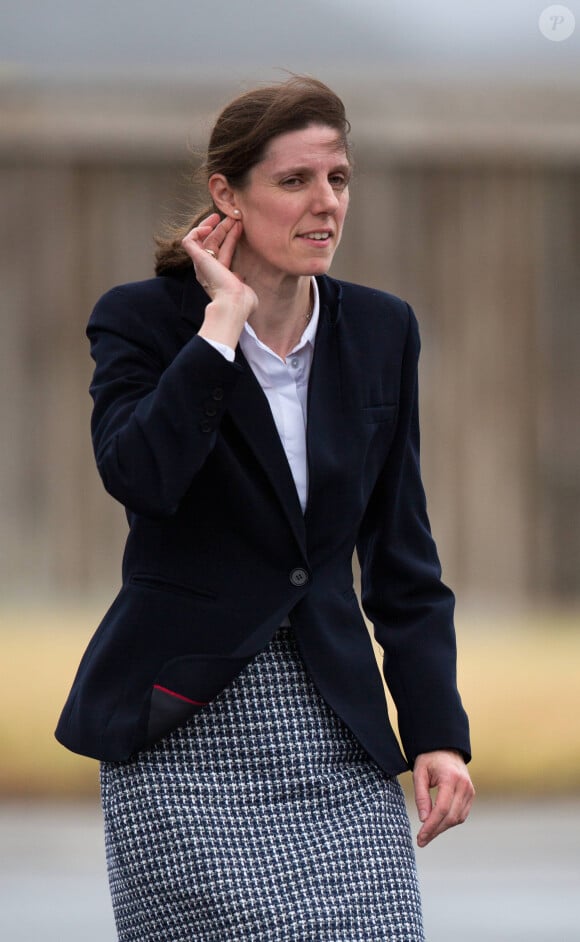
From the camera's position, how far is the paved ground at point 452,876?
5.01 m

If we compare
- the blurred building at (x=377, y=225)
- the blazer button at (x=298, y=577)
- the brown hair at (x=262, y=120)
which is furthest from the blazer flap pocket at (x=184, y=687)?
the blurred building at (x=377, y=225)

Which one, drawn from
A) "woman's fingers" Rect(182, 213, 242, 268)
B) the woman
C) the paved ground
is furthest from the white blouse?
the paved ground

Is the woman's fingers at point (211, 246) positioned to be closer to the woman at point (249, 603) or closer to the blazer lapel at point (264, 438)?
the woman at point (249, 603)

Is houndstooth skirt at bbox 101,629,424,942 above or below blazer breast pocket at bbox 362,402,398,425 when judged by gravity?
below

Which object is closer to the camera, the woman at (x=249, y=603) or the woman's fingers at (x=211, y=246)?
the woman at (x=249, y=603)

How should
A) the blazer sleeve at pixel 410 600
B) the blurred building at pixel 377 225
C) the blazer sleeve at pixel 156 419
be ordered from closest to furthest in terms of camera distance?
the blazer sleeve at pixel 156 419 → the blazer sleeve at pixel 410 600 → the blurred building at pixel 377 225

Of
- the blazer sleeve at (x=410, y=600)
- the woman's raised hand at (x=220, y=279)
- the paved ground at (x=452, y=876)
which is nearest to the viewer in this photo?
the woman's raised hand at (x=220, y=279)

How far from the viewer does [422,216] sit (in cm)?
652

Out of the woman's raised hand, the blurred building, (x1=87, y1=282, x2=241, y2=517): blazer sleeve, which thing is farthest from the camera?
the blurred building

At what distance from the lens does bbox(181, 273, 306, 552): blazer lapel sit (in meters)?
2.49

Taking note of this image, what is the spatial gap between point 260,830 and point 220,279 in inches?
29.0

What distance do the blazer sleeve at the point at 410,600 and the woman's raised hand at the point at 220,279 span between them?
34 cm

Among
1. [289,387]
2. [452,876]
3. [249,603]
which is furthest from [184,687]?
[452,876]

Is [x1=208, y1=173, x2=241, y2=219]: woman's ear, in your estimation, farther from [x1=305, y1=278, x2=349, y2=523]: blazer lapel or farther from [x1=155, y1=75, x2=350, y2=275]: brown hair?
[x1=305, y1=278, x2=349, y2=523]: blazer lapel
